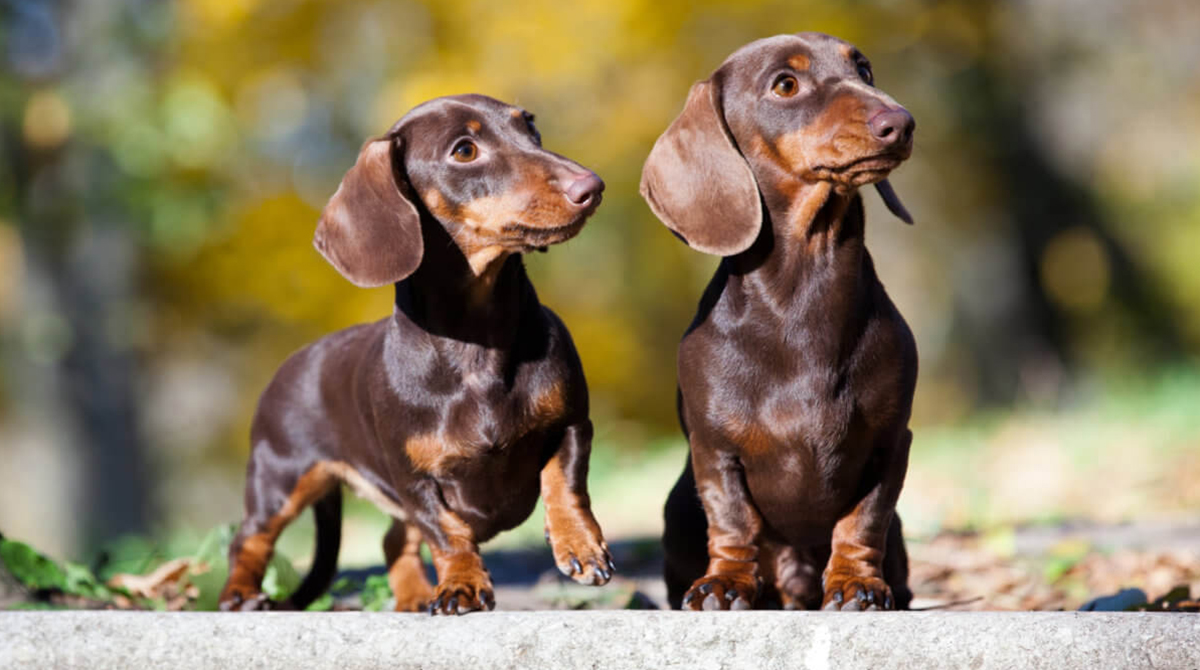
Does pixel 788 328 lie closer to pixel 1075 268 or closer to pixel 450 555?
pixel 450 555

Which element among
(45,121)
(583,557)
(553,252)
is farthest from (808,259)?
(553,252)

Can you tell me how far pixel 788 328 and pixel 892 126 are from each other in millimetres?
583

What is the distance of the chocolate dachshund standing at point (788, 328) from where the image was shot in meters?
3.29

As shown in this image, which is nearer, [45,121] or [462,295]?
[462,295]

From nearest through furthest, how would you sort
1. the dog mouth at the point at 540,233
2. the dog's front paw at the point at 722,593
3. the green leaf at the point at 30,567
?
the dog's front paw at the point at 722,593, the dog mouth at the point at 540,233, the green leaf at the point at 30,567

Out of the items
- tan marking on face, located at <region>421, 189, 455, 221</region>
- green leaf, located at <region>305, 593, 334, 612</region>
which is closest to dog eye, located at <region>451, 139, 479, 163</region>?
tan marking on face, located at <region>421, 189, 455, 221</region>

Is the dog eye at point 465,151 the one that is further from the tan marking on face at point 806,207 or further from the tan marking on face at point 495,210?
the tan marking on face at point 806,207

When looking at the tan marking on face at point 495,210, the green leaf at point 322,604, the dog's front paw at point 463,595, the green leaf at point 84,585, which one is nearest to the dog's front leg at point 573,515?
the dog's front paw at point 463,595

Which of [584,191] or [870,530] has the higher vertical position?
[584,191]

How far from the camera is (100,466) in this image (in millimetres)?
11164

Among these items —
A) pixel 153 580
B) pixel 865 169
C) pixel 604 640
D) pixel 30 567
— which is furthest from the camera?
pixel 153 580

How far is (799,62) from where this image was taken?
3477 mm

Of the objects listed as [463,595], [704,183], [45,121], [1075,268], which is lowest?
[463,595]

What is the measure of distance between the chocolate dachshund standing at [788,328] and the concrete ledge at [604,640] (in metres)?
0.46
